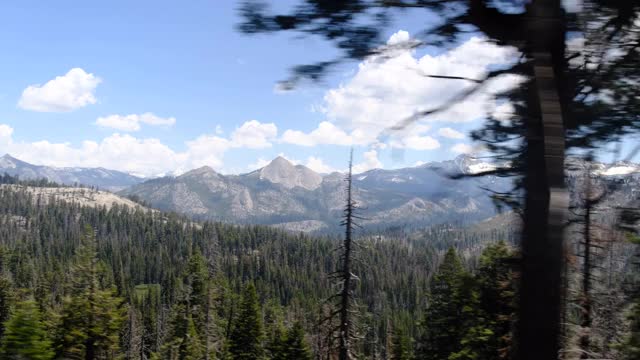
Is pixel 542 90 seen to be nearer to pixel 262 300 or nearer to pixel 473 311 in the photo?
pixel 473 311

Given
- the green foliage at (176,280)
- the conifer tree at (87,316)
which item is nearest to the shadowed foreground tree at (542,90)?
the green foliage at (176,280)

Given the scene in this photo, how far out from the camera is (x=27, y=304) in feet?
49.7

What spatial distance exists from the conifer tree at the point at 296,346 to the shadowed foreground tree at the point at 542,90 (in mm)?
23954

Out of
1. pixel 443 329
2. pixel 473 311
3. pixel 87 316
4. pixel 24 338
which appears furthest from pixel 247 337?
pixel 473 311

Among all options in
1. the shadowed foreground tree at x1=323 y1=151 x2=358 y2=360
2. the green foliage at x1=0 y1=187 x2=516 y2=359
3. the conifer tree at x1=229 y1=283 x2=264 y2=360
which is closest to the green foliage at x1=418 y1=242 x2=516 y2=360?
the green foliage at x1=0 y1=187 x2=516 y2=359

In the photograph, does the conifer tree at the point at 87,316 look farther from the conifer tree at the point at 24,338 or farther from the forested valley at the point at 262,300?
the conifer tree at the point at 24,338

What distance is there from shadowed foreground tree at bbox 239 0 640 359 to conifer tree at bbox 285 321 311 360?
78.6 ft

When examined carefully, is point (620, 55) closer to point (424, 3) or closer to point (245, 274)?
point (424, 3)

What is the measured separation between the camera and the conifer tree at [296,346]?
26578 mm

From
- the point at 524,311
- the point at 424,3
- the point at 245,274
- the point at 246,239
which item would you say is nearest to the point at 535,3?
the point at 424,3

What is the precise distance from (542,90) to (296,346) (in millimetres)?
25699

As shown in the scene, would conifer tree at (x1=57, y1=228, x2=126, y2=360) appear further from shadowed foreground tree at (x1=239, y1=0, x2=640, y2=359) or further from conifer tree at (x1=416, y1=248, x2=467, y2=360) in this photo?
shadowed foreground tree at (x1=239, y1=0, x2=640, y2=359)

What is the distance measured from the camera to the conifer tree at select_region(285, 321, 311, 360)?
26578 mm

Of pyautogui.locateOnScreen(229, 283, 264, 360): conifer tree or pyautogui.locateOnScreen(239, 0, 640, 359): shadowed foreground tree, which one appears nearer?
pyautogui.locateOnScreen(239, 0, 640, 359): shadowed foreground tree
